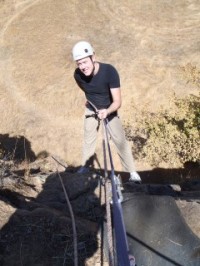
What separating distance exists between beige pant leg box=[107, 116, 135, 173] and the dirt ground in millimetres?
620

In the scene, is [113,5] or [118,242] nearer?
[118,242]

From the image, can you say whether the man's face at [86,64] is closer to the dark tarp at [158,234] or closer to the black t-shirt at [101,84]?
the black t-shirt at [101,84]

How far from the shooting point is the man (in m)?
5.29

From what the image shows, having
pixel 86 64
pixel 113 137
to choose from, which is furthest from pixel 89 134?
pixel 86 64

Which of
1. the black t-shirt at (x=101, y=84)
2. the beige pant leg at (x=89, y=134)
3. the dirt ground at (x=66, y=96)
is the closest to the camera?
the dirt ground at (x=66, y=96)

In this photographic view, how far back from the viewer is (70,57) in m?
19.6

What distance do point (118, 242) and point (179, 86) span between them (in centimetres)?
1480

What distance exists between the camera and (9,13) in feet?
73.1

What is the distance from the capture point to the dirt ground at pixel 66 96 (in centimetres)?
473

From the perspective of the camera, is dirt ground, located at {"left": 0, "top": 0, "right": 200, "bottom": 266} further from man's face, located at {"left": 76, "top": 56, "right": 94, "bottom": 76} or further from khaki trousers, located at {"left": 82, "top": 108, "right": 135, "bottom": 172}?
man's face, located at {"left": 76, "top": 56, "right": 94, "bottom": 76}

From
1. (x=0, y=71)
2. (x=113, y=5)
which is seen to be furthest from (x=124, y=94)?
(x=113, y=5)

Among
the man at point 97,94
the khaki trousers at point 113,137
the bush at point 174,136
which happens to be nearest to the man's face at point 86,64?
the man at point 97,94

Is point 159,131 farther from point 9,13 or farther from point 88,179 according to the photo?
point 9,13

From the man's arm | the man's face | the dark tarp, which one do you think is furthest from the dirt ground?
the man's face
